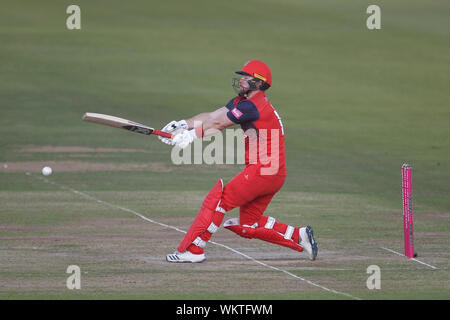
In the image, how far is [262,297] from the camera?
874 cm

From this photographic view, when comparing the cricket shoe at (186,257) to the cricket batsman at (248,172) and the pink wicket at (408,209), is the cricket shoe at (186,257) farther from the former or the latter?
the pink wicket at (408,209)

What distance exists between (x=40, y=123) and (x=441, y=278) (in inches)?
793

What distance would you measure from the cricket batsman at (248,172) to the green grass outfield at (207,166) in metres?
0.34

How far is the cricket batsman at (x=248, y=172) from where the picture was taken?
10.4 metres

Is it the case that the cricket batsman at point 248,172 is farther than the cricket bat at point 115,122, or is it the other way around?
Result: the cricket bat at point 115,122

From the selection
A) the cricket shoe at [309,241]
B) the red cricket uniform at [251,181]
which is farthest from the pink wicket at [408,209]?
the red cricket uniform at [251,181]

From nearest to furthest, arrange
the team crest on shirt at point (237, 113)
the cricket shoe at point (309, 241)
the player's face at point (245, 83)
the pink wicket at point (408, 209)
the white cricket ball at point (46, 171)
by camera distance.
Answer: the team crest on shirt at point (237, 113)
the player's face at point (245, 83)
the cricket shoe at point (309, 241)
the pink wicket at point (408, 209)
the white cricket ball at point (46, 171)

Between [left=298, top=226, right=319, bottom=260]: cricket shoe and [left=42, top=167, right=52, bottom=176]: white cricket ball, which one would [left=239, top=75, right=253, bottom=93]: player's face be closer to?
[left=298, top=226, right=319, bottom=260]: cricket shoe

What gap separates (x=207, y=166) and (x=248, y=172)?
11430 mm

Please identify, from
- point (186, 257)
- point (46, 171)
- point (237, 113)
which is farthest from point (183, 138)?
point (46, 171)

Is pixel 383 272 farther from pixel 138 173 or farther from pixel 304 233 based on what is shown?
pixel 138 173

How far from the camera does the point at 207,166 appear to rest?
21812mm

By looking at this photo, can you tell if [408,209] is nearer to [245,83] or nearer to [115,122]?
[245,83]

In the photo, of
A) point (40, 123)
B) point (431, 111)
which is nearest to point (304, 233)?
point (40, 123)
